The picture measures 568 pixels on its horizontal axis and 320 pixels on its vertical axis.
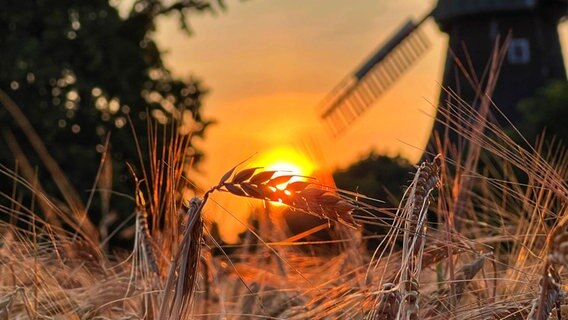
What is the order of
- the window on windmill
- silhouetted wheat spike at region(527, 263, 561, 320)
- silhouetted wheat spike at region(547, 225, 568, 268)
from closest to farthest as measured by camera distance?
silhouetted wheat spike at region(547, 225, 568, 268)
silhouetted wheat spike at region(527, 263, 561, 320)
the window on windmill

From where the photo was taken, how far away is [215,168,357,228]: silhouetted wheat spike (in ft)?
6.67

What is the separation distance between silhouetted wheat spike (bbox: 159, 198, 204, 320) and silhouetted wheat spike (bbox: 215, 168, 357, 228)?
0.31 ft

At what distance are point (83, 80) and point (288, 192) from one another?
18454 mm

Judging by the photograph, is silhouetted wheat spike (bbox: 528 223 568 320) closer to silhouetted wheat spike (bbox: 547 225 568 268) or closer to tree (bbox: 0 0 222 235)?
silhouetted wheat spike (bbox: 547 225 568 268)

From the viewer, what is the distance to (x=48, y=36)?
65.6 feet

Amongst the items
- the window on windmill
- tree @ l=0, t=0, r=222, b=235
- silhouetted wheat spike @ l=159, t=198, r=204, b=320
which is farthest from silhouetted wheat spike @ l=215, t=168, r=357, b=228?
the window on windmill

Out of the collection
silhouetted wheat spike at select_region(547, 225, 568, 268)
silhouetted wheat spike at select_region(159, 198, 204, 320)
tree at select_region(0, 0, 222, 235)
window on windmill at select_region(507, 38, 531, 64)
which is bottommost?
window on windmill at select_region(507, 38, 531, 64)

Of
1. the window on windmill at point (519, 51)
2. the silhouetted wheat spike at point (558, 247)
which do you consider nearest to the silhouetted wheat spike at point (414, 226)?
the silhouetted wheat spike at point (558, 247)

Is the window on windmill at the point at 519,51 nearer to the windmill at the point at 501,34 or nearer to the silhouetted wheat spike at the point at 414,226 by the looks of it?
the windmill at the point at 501,34

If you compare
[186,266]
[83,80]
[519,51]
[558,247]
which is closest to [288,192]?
[186,266]

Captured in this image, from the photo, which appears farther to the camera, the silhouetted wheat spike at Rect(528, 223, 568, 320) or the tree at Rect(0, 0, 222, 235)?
the tree at Rect(0, 0, 222, 235)

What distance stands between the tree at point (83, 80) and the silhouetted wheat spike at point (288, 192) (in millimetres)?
16692

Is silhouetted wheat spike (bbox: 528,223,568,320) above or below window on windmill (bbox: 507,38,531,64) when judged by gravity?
above

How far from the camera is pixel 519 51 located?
→ 82.7ft
